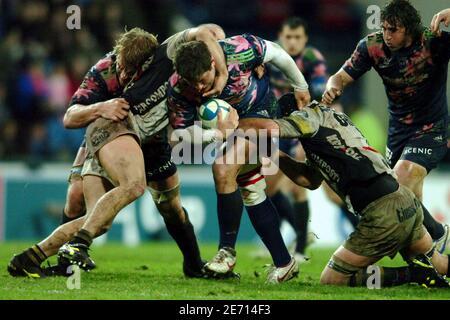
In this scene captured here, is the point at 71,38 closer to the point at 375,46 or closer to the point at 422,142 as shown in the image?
the point at 375,46

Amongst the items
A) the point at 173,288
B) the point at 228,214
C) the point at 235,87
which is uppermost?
the point at 235,87

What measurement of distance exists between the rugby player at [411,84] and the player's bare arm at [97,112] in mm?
1745

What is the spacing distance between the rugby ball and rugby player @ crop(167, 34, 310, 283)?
0.32ft

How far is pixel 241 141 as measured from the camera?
25.0ft

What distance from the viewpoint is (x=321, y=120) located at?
7.23 m

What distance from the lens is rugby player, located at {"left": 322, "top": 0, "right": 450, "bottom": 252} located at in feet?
27.1

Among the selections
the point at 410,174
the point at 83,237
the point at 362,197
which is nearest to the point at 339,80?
the point at 410,174

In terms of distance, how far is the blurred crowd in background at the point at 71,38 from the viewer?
14.8m

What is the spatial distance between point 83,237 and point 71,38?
9.20m

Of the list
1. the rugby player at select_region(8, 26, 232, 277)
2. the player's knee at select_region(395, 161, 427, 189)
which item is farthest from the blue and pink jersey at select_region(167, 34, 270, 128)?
the player's knee at select_region(395, 161, 427, 189)

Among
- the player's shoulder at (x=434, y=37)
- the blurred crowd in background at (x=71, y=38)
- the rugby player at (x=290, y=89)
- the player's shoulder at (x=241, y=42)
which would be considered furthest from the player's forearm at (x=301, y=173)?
the blurred crowd in background at (x=71, y=38)

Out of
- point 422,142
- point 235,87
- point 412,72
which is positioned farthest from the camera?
point 422,142

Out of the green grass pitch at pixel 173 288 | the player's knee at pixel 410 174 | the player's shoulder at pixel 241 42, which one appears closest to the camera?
the green grass pitch at pixel 173 288

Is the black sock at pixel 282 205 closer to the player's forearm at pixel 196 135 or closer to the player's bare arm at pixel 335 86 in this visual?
the player's bare arm at pixel 335 86
